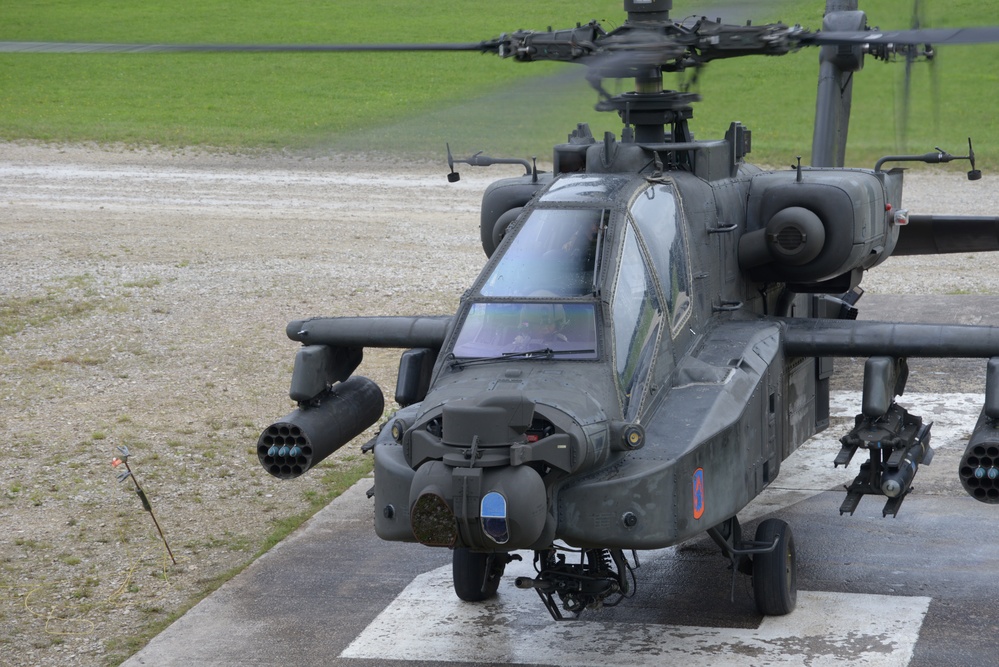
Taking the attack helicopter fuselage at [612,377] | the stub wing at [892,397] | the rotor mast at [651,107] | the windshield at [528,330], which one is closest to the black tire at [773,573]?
the attack helicopter fuselage at [612,377]

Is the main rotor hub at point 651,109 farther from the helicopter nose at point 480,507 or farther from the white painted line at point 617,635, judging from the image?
the helicopter nose at point 480,507

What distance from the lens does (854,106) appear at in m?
13.0

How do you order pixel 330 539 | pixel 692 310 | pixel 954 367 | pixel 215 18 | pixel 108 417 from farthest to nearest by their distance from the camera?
pixel 215 18, pixel 954 367, pixel 108 417, pixel 330 539, pixel 692 310

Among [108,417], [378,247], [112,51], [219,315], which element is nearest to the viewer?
[112,51]

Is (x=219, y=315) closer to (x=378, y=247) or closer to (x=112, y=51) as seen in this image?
(x=378, y=247)

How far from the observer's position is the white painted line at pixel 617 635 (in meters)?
6.89

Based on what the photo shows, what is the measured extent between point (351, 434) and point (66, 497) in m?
2.60

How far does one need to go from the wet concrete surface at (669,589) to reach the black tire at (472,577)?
0.46ft

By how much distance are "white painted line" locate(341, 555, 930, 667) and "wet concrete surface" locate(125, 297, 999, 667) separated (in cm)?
2

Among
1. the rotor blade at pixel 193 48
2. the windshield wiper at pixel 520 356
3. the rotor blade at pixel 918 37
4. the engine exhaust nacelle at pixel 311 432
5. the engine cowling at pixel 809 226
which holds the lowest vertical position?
the engine exhaust nacelle at pixel 311 432

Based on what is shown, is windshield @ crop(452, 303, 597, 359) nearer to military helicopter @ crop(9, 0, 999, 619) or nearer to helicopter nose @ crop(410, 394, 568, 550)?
military helicopter @ crop(9, 0, 999, 619)

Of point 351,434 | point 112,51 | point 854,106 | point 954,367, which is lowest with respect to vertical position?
point 954,367

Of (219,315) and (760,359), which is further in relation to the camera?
(219,315)

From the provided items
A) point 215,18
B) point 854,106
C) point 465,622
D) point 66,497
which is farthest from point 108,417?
point 215,18
